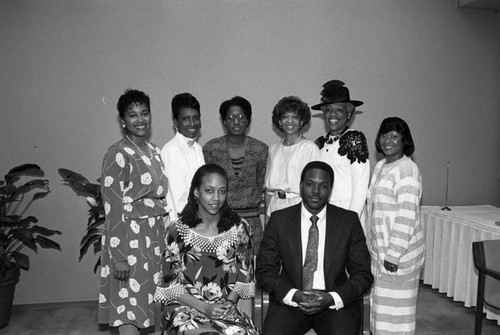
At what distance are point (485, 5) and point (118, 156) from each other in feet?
14.8

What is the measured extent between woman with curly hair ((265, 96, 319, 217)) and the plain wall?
1.58 meters

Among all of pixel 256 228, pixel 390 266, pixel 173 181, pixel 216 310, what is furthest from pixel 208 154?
pixel 390 266

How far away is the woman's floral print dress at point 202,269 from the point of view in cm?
237

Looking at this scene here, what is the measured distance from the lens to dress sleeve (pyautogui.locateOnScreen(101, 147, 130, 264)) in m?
2.62

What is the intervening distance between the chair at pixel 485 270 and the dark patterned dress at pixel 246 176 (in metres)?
1.50

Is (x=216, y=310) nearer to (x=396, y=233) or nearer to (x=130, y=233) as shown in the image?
(x=130, y=233)

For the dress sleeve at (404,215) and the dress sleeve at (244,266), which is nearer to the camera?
the dress sleeve at (244,266)

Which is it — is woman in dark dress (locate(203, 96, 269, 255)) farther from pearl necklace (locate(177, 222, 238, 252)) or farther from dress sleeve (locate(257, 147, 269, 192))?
pearl necklace (locate(177, 222, 238, 252))

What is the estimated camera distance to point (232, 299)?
93.9 inches

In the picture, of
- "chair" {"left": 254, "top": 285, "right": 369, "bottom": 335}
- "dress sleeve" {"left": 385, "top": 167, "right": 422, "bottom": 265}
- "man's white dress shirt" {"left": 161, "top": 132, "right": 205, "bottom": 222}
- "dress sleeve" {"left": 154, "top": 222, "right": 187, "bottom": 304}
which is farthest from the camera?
"man's white dress shirt" {"left": 161, "top": 132, "right": 205, "bottom": 222}

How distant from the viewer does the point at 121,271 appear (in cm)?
263

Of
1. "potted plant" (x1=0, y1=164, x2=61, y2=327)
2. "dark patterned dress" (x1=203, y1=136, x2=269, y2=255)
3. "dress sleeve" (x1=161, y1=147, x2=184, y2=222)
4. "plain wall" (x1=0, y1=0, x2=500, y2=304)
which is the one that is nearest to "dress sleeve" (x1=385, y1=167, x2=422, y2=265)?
"dark patterned dress" (x1=203, y1=136, x2=269, y2=255)

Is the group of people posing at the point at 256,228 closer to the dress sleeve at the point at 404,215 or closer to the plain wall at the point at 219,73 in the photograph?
the dress sleeve at the point at 404,215

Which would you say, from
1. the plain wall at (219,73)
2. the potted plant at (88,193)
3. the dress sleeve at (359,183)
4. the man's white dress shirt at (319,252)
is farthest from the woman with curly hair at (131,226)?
the plain wall at (219,73)
